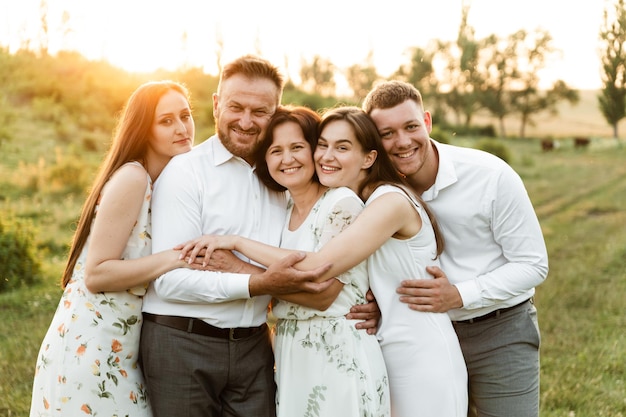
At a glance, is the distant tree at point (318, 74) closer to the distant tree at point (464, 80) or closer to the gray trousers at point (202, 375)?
the distant tree at point (464, 80)

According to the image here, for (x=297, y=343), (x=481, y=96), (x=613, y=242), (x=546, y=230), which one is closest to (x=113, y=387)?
(x=297, y=343)

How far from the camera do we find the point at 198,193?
351 cm

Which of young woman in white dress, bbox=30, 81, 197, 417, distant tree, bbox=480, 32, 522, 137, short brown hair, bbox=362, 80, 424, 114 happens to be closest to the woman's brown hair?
young woman in white dress, bbox=30, 81, 197, 417

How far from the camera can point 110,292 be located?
11.1 feet

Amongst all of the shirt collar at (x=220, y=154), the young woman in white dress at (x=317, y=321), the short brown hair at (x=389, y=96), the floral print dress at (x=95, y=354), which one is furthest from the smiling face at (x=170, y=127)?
the short brown hair at (x=389, y=96)

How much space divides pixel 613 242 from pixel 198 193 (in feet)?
33.8

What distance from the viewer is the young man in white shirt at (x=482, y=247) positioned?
140 inches

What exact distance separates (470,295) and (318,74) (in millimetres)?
36280

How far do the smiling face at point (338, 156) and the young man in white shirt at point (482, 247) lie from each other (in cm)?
25

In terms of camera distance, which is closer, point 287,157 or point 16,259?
point 287,157

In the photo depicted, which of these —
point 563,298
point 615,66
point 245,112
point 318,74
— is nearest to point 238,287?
point 245,112

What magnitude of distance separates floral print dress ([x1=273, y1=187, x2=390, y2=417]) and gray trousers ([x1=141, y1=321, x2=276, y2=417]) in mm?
163

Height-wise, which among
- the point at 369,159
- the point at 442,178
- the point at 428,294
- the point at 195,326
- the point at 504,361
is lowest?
the point at 504,361

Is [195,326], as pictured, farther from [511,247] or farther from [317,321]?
[511,247]
